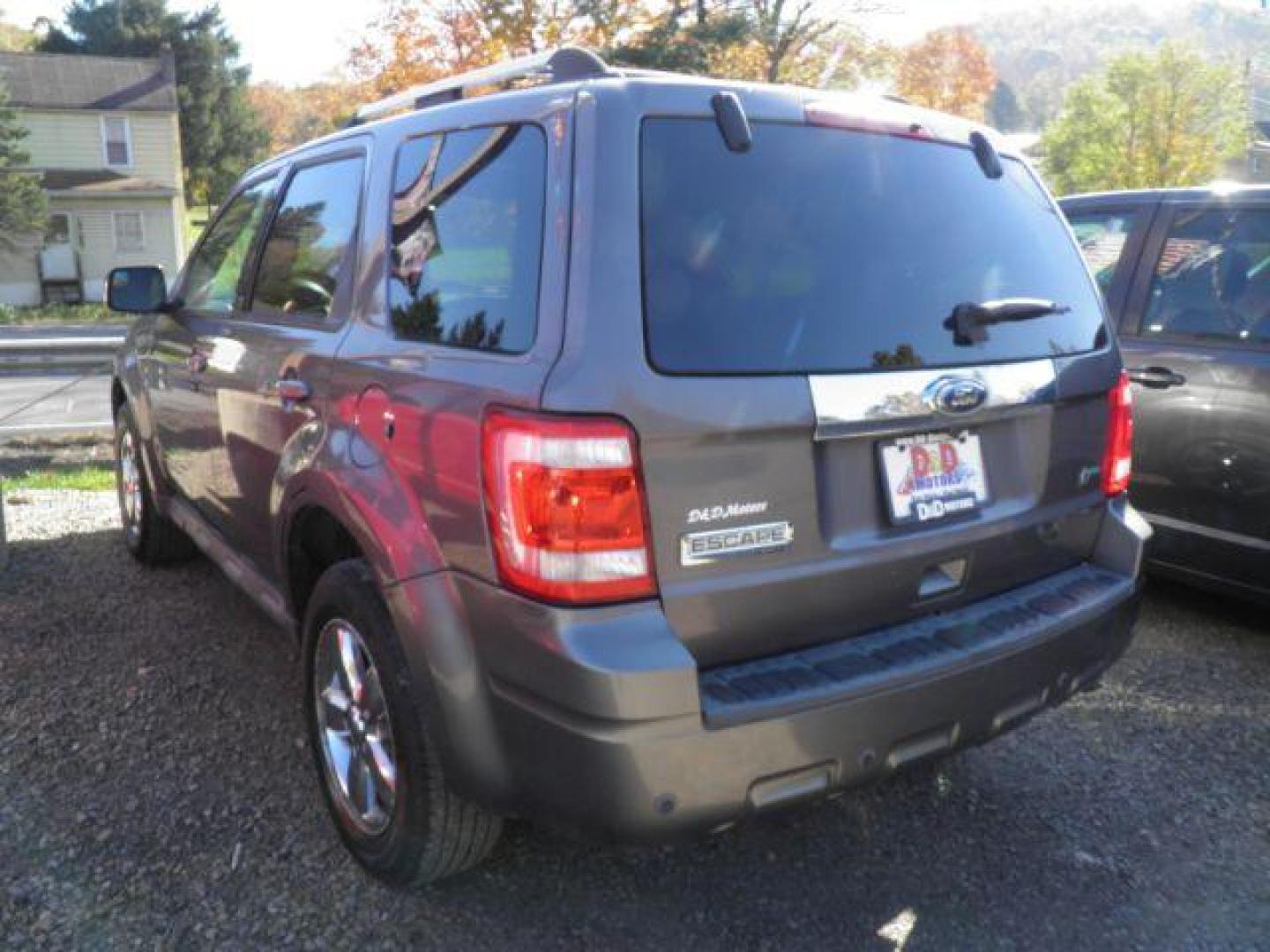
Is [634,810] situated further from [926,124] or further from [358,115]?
[358,115]

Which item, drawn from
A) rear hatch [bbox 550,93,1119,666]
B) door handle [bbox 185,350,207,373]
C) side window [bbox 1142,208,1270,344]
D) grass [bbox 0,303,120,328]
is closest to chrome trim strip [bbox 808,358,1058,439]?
Answer: rear hatch [bbox 550,93,1119,666]

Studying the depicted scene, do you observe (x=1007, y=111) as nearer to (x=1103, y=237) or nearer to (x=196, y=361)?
(x=1103, y=237)

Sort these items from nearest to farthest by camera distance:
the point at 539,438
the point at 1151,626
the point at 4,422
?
the point at 539,438 < the point at 1151,626 < the point at 4,422

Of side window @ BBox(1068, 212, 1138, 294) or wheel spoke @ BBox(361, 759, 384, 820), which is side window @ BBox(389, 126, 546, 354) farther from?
side window @ BBox(1068, 212, 1138, 294)

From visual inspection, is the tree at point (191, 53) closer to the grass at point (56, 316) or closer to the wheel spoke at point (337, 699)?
the grass at point (56, 316)

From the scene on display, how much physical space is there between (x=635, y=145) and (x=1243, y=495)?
9.88 feet

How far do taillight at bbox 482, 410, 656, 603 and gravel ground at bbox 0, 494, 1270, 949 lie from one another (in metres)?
0.90

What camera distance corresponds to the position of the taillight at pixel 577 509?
6.63ft

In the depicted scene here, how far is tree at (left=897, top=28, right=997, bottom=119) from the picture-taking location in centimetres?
3525

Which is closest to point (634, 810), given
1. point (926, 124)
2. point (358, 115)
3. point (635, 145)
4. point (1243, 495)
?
point (635, 145)

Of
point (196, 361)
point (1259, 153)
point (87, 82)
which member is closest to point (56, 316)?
point (87, 82)

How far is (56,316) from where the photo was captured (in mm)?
28625

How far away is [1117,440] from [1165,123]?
45194mm

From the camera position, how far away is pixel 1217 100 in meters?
42.1
